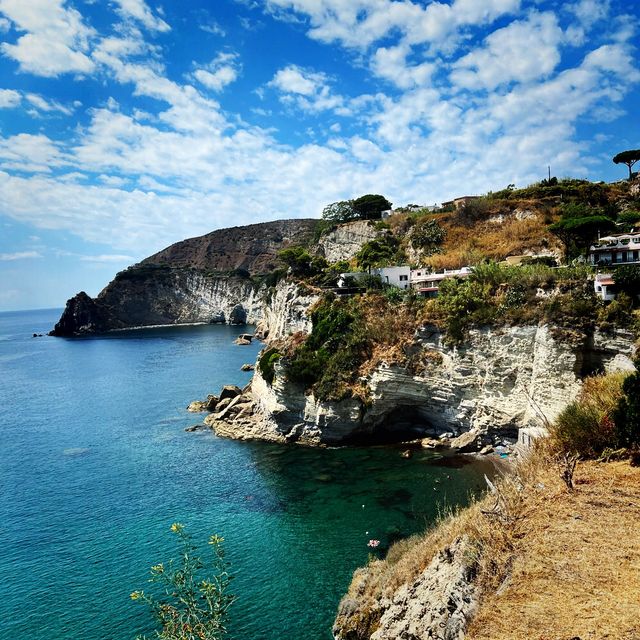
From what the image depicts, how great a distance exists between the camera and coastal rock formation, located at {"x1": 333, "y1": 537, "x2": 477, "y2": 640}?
9.34m

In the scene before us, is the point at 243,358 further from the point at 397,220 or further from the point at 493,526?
the point at 493,526

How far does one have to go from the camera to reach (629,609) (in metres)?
7.73

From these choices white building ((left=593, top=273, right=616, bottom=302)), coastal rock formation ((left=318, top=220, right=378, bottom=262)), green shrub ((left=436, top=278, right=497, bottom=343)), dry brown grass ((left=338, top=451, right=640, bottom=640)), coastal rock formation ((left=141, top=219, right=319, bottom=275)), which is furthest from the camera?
coastal rock formation ((left=141, top=219, right=319, bottom=275))

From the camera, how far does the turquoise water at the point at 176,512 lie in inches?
775

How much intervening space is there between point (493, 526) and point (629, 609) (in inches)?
124

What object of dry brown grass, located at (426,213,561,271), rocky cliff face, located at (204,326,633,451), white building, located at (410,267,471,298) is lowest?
rocky cliff face, located at (204,326,633,451)

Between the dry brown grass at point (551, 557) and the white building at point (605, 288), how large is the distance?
72.9 feet

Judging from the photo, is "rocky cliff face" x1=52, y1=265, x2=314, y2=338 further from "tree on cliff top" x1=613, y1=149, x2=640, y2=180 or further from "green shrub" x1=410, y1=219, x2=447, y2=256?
"tree on cliff top" x1=613, y1=149, x2=640, y2=180

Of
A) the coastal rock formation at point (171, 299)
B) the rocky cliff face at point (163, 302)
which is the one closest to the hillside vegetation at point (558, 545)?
the coastal rock formation at point (171, 299)

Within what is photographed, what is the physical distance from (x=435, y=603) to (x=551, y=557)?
8.84ft

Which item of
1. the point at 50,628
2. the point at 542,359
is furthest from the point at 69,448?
the point at 542,359

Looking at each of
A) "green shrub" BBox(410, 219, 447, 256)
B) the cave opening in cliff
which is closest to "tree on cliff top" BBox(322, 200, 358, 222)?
"green shrub" BBox(410, 219, 447, 256)

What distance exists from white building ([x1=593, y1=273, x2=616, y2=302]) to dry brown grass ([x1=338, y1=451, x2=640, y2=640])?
72.9 feet

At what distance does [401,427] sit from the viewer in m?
38.7
